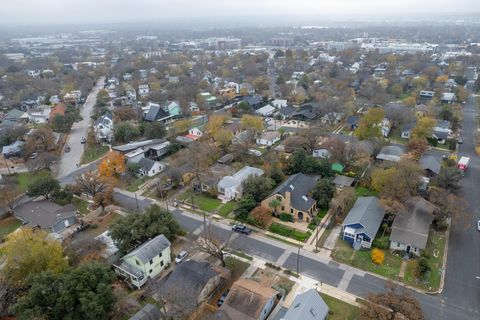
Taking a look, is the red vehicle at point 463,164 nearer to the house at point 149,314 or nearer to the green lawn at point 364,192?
the green lawn at point 364,192

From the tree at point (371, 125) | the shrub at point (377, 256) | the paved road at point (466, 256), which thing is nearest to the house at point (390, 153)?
the tree at point (371, 125)

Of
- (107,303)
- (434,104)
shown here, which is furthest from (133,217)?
(434,104)

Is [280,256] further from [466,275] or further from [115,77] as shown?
[115,77]

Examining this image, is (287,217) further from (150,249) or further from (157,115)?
(157,115)

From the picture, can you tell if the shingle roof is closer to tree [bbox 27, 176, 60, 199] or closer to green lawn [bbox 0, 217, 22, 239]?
tree [bbox 27, 176, 60, 199]

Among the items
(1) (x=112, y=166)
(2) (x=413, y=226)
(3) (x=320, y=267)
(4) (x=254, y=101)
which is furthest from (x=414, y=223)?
(4) (x=254, y=101)

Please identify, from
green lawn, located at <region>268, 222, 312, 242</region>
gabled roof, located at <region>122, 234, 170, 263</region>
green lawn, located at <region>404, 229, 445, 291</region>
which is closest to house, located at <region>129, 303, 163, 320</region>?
gabled roof, located at <region>122, 234, 170, 263</region>
